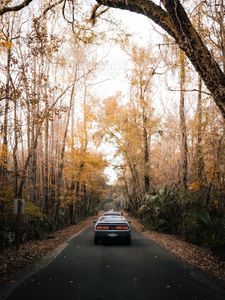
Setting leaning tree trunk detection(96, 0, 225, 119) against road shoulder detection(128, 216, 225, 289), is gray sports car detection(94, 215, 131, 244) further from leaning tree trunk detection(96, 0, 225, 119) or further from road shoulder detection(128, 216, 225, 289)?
leaning tree trunk detection(96, 0, 225, 119)

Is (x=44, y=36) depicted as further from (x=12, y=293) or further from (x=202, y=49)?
(x=12, y=293)

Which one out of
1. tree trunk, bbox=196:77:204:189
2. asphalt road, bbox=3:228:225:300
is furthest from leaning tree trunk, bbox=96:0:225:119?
tree trunk, bbox=196:77:204:189

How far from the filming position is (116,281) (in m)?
7.86

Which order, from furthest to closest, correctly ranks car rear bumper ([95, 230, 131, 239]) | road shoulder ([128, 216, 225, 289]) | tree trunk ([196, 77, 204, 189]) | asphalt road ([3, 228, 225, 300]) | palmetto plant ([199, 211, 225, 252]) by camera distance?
1. tree trunk ([196, 77, 204, 189])
2. car rear bumper ([95, 230, 131, 239])
3. palmetto plant ([199, 211, 225, 252])
4. road shoulder ([128, 216, 225, 289])
5. asphalt road ([3, 228, 225, 300])

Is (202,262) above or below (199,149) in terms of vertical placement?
below

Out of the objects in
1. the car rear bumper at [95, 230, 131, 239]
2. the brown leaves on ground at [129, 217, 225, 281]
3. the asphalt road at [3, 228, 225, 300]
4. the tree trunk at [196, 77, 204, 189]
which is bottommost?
the brown leaves on ground at [129, 217, 225, 281]

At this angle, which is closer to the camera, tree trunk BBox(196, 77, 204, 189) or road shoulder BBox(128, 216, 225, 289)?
road shoulder BBox(128, 216, 225, 289)

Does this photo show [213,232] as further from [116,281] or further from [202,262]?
[116,281]

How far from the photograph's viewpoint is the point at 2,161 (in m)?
14.0

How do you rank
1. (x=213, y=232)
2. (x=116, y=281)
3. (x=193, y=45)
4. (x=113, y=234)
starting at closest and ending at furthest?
(x=193, y=45)
(x=116, y=281)
(x=213, y=232)
(x=113, y=234)

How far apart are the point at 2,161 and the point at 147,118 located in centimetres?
1773

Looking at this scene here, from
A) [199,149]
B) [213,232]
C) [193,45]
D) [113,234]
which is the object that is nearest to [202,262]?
[213,232]

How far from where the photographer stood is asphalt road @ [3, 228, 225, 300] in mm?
6531

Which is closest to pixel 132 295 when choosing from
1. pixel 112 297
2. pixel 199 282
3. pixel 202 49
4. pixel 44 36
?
pixel 112 297
